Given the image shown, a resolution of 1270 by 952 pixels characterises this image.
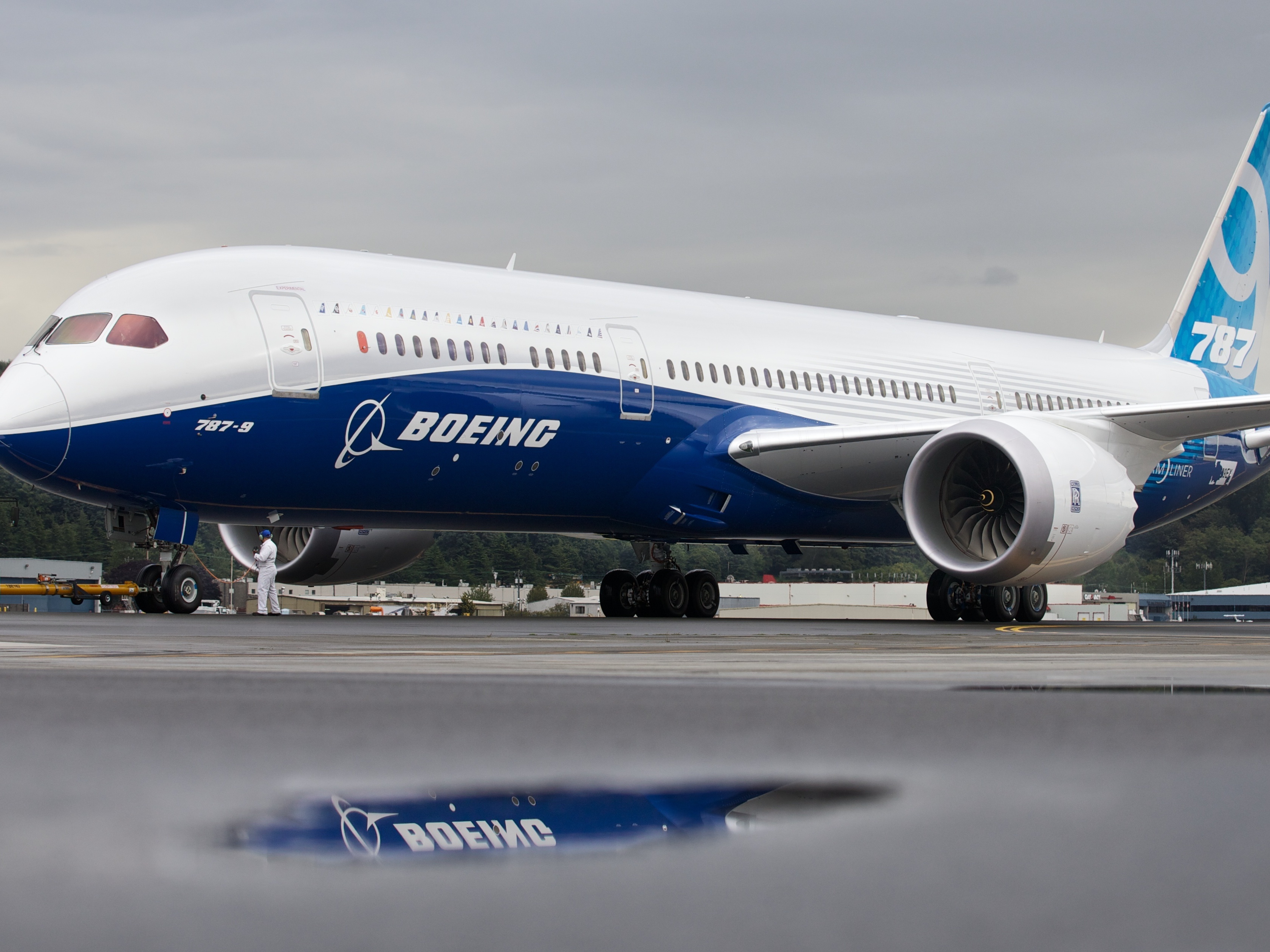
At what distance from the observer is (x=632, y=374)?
53.7 ft

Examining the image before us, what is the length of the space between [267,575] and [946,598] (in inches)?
344

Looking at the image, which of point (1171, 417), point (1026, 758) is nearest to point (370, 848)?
point (1026, 758)

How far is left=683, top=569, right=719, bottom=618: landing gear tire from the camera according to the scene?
1903 cm

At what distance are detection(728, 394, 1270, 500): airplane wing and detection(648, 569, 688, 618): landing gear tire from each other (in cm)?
222

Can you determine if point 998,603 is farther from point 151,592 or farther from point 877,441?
point 151,592

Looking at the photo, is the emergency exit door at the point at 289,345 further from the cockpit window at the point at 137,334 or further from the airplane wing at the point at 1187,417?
the airplane wing at the point at 1187,417

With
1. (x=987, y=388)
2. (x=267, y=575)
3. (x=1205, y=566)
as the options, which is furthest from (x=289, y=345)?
(x=1205, y=566)

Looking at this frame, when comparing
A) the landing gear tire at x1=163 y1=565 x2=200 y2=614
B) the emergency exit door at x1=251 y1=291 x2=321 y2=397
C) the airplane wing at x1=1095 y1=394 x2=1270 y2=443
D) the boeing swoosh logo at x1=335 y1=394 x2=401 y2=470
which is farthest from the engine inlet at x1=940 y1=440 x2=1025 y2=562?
the landing gear tire at x1=163 y1=565 x2=200 y2=614

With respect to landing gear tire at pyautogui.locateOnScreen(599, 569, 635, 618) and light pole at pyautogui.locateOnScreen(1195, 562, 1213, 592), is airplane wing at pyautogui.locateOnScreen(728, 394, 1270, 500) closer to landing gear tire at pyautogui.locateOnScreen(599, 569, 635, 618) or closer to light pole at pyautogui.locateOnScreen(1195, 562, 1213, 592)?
landing gear tire at pyautogui.locateOnScreen(599, 569, 635, 618)

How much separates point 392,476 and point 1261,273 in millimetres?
17489

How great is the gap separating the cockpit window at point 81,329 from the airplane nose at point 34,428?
0.62m

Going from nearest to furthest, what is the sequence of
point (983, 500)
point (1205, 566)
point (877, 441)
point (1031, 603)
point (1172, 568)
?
point (983, 500) < point (877, 441) < point (1031, 603) < point (1172, 568) < point (1205, 566)

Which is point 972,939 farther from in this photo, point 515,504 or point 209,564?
point 209,564

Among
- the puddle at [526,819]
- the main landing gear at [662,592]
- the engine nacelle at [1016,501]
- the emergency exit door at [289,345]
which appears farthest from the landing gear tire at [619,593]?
the puddle at [526,819]
